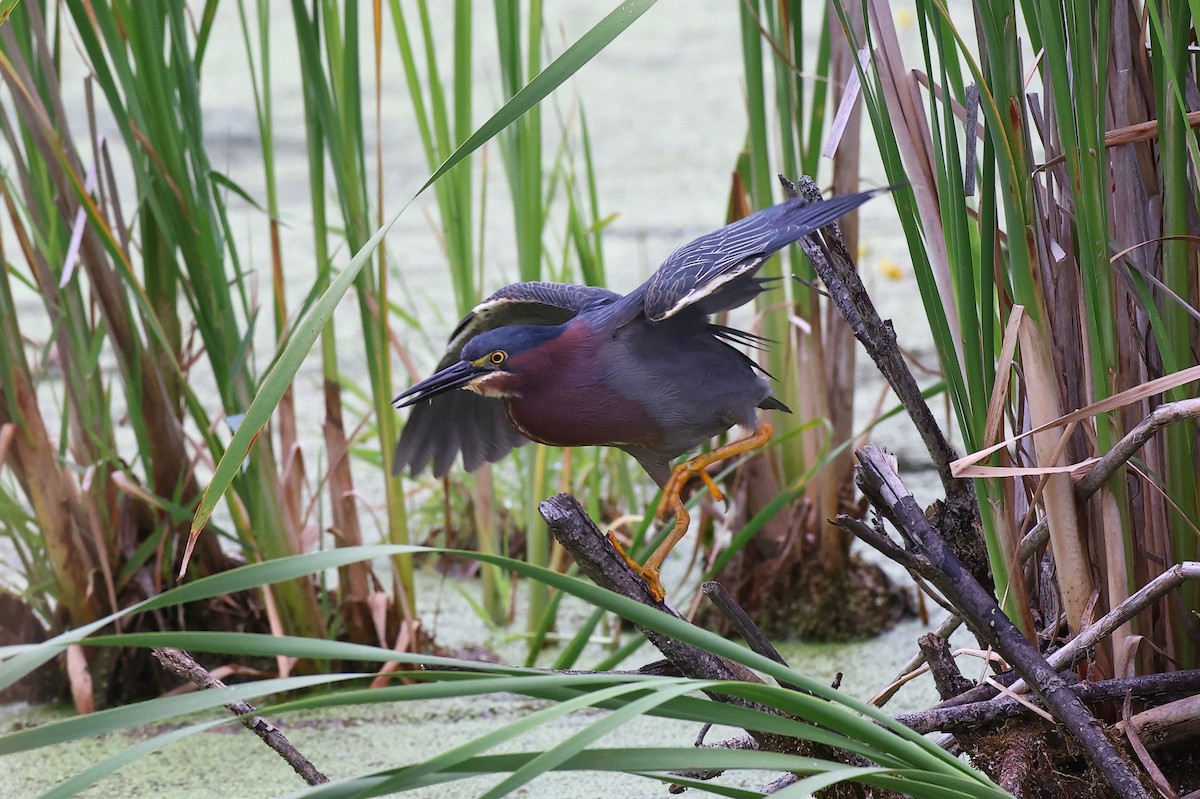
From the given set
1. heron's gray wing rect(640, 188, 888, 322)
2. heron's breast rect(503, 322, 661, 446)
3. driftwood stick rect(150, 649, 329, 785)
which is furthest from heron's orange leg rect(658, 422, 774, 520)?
driftwood stick rect(150, 649, 329, 785)

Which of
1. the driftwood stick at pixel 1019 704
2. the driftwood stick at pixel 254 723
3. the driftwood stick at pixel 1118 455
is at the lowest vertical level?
the driftwood stick at pixel 1019 704

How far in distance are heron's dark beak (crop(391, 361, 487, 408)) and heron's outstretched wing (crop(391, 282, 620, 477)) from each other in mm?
178

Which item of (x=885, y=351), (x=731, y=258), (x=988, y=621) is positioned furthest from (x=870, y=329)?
(x=988, y=621)

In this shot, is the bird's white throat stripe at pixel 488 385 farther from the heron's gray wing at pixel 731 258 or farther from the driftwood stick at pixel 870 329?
the driftwood stick at pixel 870 329

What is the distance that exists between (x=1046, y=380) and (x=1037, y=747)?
0.30m

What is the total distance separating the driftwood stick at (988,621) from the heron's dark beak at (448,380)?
18.7 inches

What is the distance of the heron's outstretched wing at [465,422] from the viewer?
5.16ft

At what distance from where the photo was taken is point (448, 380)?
137cm

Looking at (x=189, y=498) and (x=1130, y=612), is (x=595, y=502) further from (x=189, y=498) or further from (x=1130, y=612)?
(x=1130, y=612)

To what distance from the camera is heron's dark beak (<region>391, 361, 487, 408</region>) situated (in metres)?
1.36

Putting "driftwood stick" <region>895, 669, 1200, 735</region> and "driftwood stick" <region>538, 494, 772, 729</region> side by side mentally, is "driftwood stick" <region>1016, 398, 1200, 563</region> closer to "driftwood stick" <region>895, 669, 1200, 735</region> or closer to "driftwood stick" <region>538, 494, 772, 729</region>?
"driftwood stick" <region>895, 669, 1200, 735</region>

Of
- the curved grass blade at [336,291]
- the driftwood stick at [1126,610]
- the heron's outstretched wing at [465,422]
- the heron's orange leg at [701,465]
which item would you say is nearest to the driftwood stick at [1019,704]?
the driftwood stick at [1126,610]

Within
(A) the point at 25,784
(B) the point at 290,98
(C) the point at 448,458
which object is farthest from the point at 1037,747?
(B) the point at 290,98

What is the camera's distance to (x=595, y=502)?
86.9 inches
